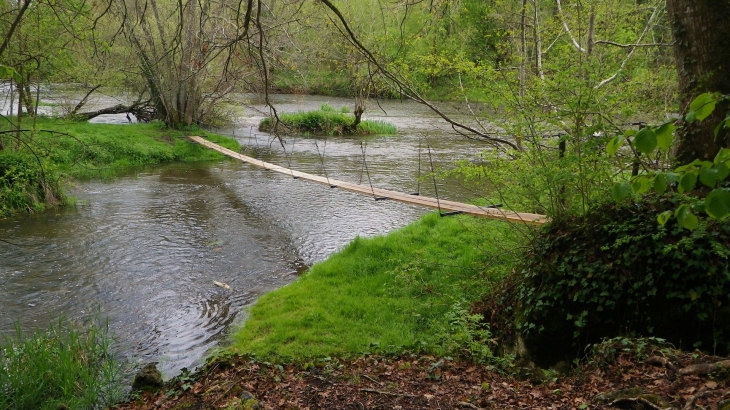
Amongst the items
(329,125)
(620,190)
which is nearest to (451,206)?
(620,190)

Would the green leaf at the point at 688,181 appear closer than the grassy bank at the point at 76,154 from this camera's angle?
Yes

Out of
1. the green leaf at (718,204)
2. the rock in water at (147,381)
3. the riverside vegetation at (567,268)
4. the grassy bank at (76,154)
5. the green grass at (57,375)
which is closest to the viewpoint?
the green leaf at (718,204)

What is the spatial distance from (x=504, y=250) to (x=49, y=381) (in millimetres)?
3564

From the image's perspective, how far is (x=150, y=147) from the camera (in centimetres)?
1371

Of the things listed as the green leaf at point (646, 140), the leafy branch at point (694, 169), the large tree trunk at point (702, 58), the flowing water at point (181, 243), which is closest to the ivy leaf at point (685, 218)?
the leafy branch at point (694, 169)

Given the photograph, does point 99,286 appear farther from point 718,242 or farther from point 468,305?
point 718,242

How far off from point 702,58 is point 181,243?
631cm

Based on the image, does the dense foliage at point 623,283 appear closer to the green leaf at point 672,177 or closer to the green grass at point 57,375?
the green leaf at point 672,177

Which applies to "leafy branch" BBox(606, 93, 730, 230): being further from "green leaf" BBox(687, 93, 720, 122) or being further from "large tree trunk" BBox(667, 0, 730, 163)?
"large tree trunk" BBox(667, 0, 730, 163)

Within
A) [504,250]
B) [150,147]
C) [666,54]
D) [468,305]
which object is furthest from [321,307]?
[150,147]

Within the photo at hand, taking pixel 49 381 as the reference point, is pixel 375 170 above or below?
above

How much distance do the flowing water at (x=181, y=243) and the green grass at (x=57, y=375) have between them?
1.26 feet

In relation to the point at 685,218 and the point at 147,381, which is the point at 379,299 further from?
the point at 685,218

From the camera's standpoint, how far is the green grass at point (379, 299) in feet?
15.0
